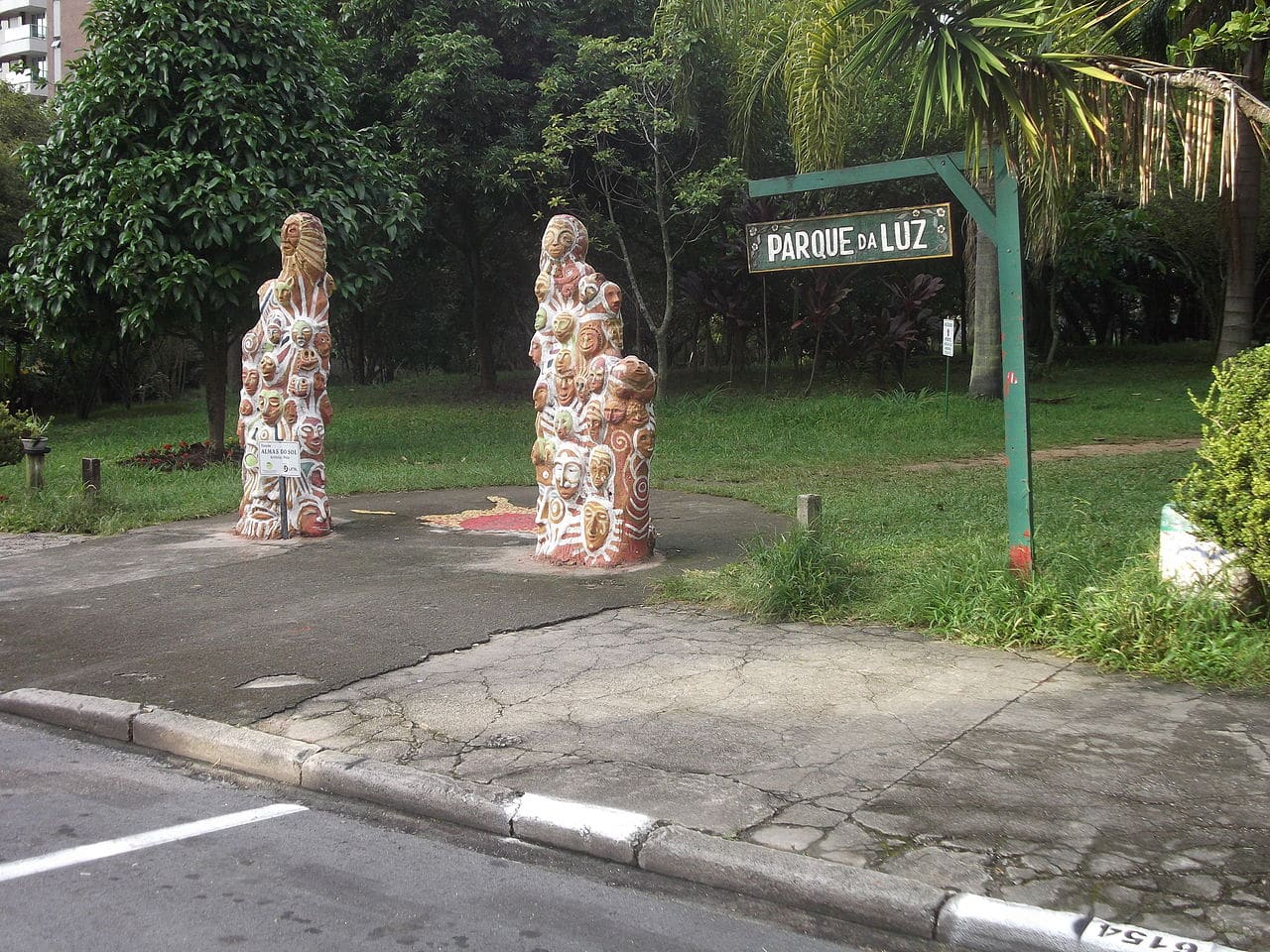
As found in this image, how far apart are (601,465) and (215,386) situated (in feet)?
36.1

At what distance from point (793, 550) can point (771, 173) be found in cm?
1739

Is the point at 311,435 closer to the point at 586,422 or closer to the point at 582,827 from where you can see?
the point at 586,422

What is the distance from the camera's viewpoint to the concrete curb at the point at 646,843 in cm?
349

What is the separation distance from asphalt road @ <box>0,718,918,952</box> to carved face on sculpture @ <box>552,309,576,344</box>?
469 centimetres

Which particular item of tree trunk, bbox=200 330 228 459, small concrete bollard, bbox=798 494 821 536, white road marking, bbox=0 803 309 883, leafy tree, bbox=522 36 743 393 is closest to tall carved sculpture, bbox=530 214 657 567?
small concrete bollard, bbox=798 494 821 536

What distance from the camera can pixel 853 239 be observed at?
6.77m

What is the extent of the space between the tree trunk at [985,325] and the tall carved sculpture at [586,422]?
486 inches

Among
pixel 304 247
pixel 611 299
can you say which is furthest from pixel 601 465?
pixel 304 247

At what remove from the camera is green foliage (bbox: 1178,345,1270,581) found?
223 inches

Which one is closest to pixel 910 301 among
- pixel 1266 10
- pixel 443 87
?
pixel 443 87

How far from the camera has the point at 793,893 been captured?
3863mm

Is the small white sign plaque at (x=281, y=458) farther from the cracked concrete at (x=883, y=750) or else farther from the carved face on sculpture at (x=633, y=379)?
the cracked concrete at (x=883, y=750)

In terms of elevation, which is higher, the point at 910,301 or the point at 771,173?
the point at 771,173

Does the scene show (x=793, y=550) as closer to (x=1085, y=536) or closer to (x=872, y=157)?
(x=1085, y=536)
